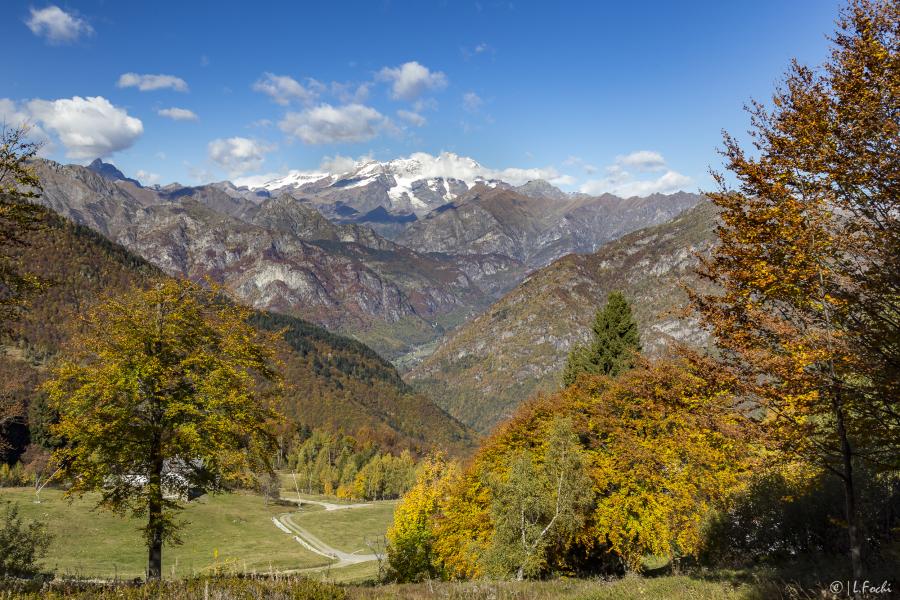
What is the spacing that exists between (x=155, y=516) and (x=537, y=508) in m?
19.3

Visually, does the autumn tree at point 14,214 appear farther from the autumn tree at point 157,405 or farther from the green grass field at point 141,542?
the green grass field at point 141,542

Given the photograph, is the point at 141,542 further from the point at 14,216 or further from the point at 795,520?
the point at 795,520

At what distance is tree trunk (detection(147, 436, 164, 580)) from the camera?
61.5 feet

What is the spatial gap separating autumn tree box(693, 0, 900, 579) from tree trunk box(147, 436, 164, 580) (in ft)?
65.5

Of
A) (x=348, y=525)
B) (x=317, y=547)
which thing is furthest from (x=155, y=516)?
(x=348, y=525)

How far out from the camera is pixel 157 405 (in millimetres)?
19406

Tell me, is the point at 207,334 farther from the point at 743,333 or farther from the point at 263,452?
the point at 743,333

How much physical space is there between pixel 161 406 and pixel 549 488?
71.7 ft

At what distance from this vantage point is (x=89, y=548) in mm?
55844

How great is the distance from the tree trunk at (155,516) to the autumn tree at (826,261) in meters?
20.0

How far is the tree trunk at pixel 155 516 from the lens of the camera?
61.5ft

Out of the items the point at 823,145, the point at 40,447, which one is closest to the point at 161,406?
the point at 823,145

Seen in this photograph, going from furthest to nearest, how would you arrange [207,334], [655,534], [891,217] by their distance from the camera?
[655,534], [207,334], [891,217]

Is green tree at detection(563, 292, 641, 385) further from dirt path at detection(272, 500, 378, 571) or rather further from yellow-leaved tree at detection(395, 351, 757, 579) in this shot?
dirt path at detection(272, 500, 378, 571)
